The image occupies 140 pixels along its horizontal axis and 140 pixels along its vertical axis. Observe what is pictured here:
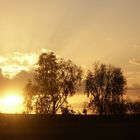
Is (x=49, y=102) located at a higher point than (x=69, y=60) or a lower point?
lower

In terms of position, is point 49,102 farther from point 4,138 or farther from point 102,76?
point 4,138

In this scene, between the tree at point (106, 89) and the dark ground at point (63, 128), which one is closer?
the dark ground at point (63, 128)

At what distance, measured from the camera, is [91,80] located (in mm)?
80625

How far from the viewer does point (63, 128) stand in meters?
43.6

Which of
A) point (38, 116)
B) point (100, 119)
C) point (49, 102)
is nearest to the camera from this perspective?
point (38, 116)

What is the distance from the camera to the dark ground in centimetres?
3719

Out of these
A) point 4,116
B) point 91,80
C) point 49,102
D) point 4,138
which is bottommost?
point 4,138

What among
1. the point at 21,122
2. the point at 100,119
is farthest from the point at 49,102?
the point at 21,122

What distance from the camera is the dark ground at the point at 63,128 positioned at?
122 feet

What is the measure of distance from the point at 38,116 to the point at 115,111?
27.8 metres

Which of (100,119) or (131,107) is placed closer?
(100,119)

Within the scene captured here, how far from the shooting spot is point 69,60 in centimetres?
7444

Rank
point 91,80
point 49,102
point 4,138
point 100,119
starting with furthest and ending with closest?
point 91,80
point 49,102
point 100,119
point 4,138

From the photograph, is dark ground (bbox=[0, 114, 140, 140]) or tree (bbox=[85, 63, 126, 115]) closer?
dark ground (bbox=[0, 114, 140, 140])
